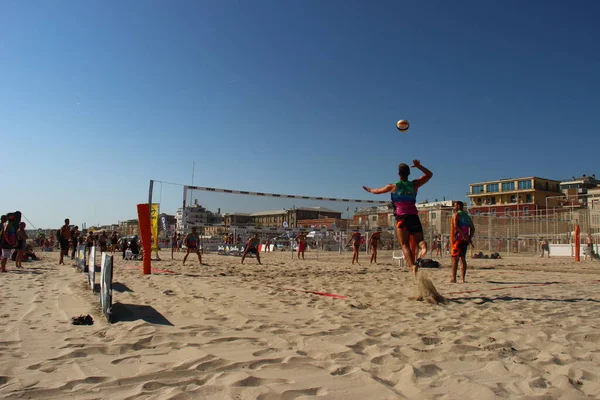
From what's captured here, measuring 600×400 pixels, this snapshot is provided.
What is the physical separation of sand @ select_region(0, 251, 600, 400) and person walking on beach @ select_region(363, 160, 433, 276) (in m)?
0.73

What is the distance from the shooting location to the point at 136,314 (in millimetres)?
3752

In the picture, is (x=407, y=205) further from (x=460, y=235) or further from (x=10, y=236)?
(x=10, y=236)

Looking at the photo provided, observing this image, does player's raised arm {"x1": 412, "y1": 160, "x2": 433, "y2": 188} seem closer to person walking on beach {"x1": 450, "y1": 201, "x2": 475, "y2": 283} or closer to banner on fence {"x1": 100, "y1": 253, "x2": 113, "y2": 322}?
person walking on beach {"x1": 450, "y1": 201, "x2": 475, "y2": 283}

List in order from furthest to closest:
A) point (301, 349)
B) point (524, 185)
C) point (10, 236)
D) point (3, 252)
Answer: point (524, 185) → point (10, 236) → point (3, 252) → point (301, 349)

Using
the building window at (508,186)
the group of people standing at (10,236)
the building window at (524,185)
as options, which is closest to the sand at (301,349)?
the group of people standing at (10,236)

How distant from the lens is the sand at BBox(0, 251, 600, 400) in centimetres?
207

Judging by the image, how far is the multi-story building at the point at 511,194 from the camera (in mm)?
65625

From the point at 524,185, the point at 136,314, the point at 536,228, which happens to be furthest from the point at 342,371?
the point at 524,185

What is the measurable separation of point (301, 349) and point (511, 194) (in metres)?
75.0

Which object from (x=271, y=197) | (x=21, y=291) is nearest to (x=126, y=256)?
(x=271, y=197)

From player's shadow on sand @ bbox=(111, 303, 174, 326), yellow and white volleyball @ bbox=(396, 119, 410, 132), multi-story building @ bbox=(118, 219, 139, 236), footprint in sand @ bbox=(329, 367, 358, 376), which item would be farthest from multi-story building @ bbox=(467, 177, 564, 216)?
footprint in sand @ bbox=(329, 367, 358, 376)

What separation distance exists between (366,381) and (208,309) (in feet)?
7.76

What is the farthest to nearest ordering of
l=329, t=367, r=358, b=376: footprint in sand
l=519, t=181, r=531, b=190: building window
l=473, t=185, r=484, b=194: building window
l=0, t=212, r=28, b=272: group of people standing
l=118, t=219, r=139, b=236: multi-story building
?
1. l=473, t=185, r=484, b=194: building window
2. l=118, t=219, r=139, b=236: multi-story building
3. l=519, t=181, r=531, b=190: building window
4. l=0, t=212, r=28, b=272: group of people standing
5. l=329, t=367, r=358, b=376: footprint in sand

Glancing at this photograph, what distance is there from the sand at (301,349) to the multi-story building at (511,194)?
212 feet
